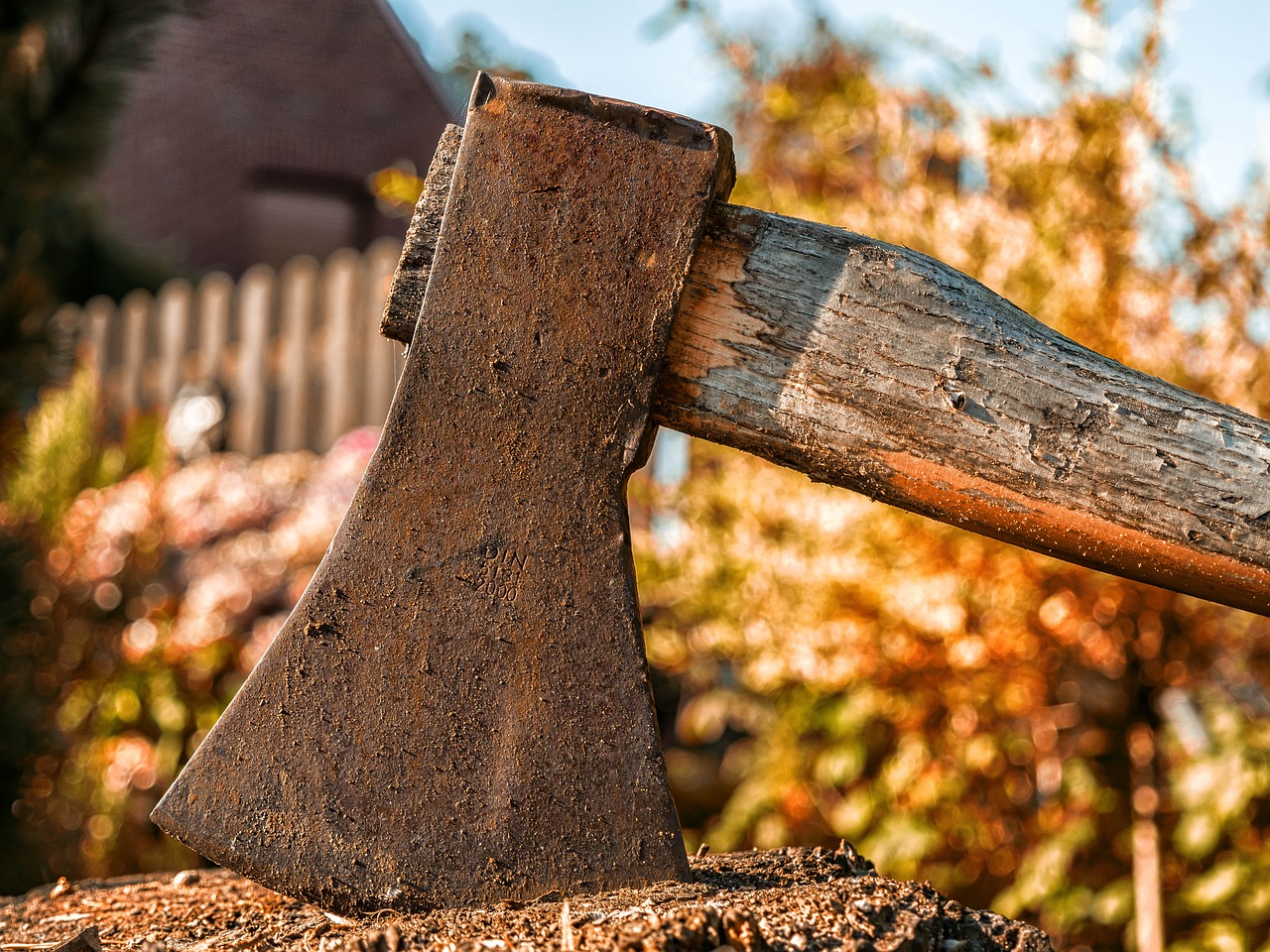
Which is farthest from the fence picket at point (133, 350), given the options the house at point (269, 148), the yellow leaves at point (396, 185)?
the yellow leaves at point (396, 185)

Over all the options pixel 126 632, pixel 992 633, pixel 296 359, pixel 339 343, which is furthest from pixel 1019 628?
pixel 296 359

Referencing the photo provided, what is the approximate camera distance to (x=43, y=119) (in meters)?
2.48

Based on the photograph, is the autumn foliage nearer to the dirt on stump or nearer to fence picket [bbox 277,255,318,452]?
the dirt on stump

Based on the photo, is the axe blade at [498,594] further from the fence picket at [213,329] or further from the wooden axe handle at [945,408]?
the fence picket at [213,329]

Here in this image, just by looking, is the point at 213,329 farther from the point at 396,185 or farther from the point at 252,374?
the point at 396,185

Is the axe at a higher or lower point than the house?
lower

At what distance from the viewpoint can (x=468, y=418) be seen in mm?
1057

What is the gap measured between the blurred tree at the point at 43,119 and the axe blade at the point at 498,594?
1.61 meters

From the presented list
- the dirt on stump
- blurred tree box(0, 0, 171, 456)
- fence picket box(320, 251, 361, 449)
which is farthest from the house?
the dirt on stump

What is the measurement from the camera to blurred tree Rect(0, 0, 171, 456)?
89.4 inches

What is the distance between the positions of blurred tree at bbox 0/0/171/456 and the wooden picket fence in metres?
2.85

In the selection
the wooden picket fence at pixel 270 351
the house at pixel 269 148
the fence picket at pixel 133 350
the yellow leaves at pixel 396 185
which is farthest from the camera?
the house at pixel 269 148

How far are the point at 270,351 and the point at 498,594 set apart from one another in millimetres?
5763

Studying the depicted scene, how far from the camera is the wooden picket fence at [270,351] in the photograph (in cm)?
594
